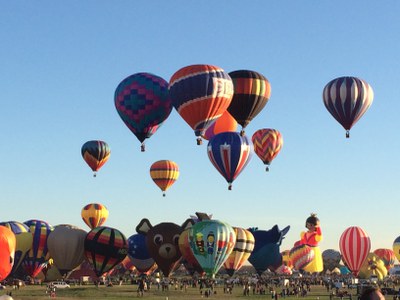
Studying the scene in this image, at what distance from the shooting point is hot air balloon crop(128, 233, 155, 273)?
5816cm

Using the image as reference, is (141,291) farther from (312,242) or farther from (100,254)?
(312,242)

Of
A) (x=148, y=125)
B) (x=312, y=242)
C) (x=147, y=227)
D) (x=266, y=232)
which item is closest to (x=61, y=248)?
(x=147, y=227)

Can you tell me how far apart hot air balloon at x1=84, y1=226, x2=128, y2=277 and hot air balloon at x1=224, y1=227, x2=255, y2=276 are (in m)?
8.61

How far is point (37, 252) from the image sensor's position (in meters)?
52.0

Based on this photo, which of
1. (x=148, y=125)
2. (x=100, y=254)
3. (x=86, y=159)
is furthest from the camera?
(x=86, y=159)

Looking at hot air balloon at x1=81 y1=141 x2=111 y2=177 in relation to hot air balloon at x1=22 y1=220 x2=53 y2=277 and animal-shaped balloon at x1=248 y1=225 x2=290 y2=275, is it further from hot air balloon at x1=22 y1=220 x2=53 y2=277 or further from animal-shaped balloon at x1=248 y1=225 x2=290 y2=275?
animal-shaped balloon at x1=248 y1=225 x2=290 y2=275

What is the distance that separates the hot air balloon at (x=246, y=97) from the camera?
39.8 m

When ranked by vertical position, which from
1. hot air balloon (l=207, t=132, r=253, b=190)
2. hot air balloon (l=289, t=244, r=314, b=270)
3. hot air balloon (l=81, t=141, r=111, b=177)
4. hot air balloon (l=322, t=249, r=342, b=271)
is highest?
hot air balloon (l=81, t=141, r=111, b=177)

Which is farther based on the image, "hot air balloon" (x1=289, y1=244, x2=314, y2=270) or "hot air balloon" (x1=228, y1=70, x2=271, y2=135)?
"hot air balloon" (x1=289, y1=244, x2=314, y2=270)

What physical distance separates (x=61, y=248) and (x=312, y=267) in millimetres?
39226

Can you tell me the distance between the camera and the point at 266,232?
59469 millimetres

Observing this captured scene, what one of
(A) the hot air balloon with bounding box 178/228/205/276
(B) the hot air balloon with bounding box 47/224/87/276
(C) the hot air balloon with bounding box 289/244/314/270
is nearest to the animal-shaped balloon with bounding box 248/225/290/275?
(A) the hot air balloon with bounding box 178/228/205/276

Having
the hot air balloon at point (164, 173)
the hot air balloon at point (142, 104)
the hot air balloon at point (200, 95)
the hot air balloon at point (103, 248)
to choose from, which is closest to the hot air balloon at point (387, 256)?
the hot air balloon at point (164, 173)

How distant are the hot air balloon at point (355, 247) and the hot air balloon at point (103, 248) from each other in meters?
20.3
